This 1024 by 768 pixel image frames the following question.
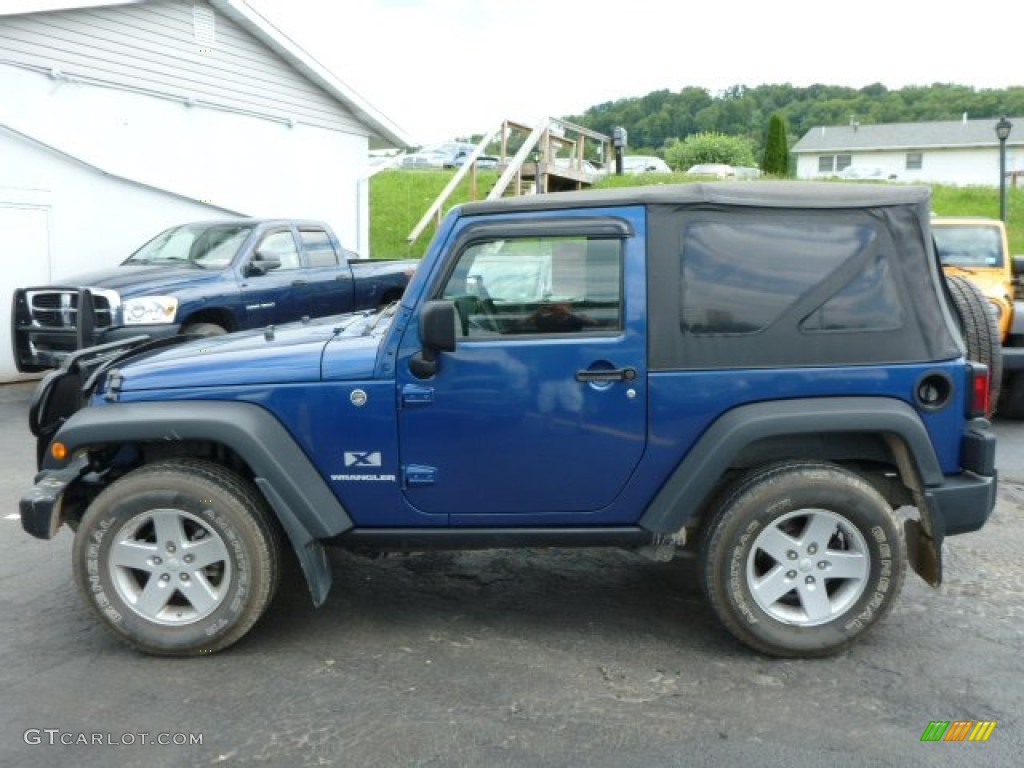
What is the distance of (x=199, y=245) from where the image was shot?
32.6ft

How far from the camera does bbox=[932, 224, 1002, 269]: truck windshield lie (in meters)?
10.3

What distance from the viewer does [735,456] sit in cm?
365

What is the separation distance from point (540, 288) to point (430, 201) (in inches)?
1051

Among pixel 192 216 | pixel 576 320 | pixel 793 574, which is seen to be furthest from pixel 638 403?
pixel 192 216

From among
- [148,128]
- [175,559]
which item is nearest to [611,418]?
[175,559]

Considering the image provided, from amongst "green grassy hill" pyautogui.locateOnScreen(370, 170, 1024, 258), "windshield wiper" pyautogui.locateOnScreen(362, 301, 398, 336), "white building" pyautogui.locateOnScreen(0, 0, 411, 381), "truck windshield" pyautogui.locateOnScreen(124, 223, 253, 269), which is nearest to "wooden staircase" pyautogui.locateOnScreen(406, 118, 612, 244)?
"white building" pyautogui.locateOnScreen(0, 0, 411, 381)

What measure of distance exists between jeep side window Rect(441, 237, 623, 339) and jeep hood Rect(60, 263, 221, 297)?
589cm

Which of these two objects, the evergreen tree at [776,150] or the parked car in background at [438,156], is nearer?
the evergreen tree at [776,150]

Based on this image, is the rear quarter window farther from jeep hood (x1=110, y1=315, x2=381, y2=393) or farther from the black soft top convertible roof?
jeep hood (x1=110, y1=315, x2=381, y2=393)

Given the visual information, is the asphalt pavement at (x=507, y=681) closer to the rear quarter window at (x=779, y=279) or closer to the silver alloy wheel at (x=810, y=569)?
the silver alloy wheel at (x=810, y=569)

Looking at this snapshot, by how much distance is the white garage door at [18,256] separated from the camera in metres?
11.1

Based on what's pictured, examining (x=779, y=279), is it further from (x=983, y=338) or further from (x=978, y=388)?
(x=983, y=338)

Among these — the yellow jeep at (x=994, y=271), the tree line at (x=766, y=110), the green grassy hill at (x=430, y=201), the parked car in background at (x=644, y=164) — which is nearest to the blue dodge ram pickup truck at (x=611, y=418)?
the yellow jeep at (x=994, y=271)

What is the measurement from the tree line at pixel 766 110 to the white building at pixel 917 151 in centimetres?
769
